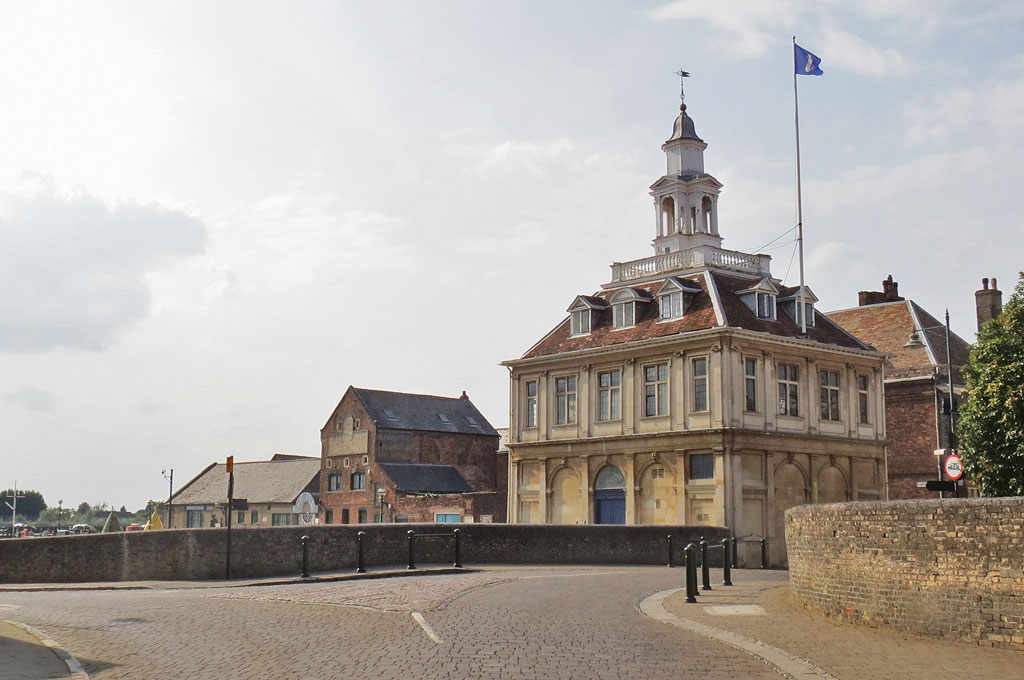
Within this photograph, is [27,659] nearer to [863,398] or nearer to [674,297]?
[674,297]

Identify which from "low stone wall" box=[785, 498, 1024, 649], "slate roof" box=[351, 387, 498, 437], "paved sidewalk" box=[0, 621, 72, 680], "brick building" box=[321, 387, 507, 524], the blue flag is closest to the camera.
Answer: "paved sidewalk" box=[0, 621, 72, 680]

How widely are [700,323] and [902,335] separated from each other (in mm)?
15671

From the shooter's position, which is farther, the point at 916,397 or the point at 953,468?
the point at 916,397

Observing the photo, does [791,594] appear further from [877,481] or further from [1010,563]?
[877,481]

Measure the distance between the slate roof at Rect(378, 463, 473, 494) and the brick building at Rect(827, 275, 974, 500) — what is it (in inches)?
969

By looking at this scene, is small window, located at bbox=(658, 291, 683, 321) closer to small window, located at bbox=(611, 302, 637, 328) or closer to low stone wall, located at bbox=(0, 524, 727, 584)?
small window, located at bbox=(611, 302, 637, 328)

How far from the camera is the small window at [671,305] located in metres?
40.8

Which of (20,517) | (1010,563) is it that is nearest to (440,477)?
(1010,563)

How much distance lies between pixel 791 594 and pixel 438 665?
8670 mm

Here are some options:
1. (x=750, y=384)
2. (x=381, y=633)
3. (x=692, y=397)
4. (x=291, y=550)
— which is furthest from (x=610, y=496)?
(x=381, y=633)

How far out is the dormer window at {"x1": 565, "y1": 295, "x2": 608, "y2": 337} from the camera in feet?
145

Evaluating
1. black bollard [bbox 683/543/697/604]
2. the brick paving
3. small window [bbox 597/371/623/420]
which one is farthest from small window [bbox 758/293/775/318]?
black bollard [bbox 683/543/697/604]

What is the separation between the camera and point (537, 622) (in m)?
16.0

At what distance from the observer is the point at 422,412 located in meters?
67.1
